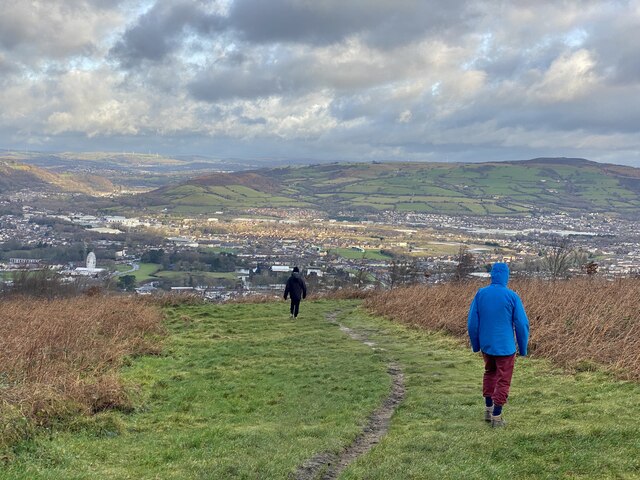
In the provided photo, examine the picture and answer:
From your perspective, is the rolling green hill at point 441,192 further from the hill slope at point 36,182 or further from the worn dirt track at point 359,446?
the worn dirt track at point 359,446

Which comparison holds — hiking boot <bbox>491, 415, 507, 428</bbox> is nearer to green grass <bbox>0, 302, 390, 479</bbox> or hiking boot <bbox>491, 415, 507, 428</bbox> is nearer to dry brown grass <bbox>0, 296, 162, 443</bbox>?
green grass <bbox>0, 302, 390, 479</bbox>

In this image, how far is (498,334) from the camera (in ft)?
30.2

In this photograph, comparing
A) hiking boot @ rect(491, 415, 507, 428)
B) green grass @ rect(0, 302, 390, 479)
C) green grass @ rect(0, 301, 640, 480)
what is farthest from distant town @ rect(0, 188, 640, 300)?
hiking boot @ rect(491, 415, 507, 428)

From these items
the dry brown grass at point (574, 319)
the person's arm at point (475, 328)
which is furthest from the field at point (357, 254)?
the person's arm at point (475, 328)

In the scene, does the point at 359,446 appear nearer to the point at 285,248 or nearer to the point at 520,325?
the point at 520,325

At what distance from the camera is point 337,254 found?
71312 mm

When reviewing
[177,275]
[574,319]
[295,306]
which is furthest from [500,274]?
[177,275]

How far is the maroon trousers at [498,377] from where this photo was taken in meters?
8.98

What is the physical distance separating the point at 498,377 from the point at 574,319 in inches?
301

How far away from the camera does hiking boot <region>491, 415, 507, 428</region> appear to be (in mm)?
8930

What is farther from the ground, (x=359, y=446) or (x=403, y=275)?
(x=359, y=446)

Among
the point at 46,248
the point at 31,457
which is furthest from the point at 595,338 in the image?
the point at 46,248

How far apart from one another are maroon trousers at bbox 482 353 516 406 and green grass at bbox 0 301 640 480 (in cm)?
51

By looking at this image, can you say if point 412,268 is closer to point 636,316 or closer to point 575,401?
point 636,316
